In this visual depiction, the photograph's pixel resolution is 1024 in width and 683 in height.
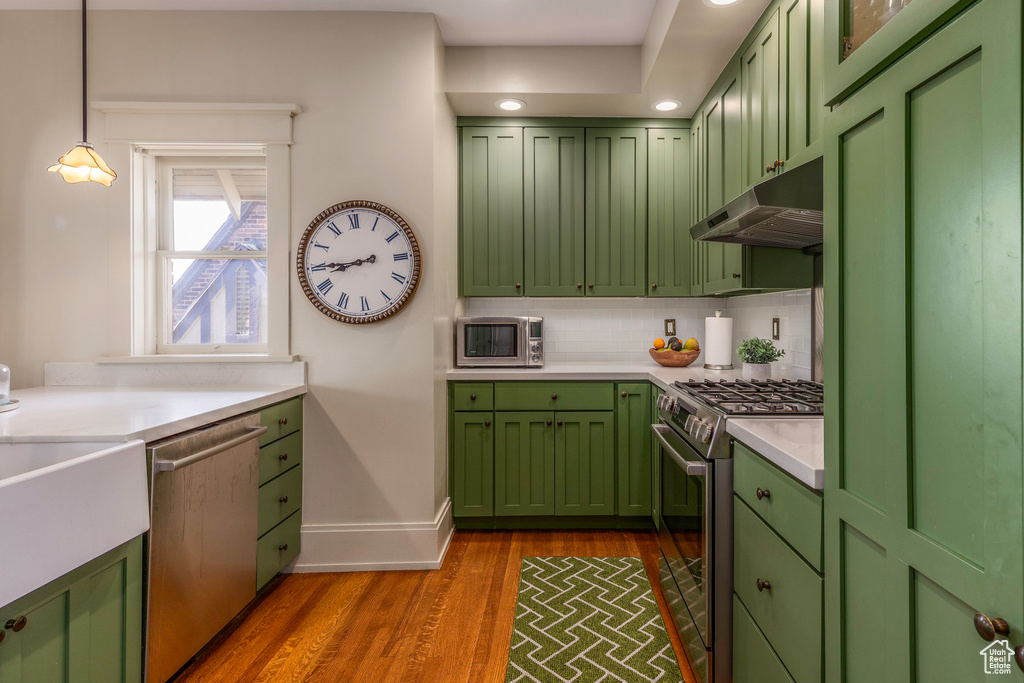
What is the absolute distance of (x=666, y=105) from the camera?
3035 millimetres

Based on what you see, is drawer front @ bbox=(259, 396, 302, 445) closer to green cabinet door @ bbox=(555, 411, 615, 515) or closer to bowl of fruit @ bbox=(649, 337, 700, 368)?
green cabinet door @ bbox=(555, 411, 615, 515)

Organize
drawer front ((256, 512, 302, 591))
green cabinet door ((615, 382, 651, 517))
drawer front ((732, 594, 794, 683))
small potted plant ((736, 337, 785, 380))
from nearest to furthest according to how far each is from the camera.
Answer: drawer front ((732, 594, 794, 683)) → drawer front ((256, 512, 302, 591)) → small potted plant ((736, 337, 785, 380)) → green cabinet door ((615, 382, 651, 517))

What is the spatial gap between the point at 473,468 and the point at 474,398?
15.5 inches

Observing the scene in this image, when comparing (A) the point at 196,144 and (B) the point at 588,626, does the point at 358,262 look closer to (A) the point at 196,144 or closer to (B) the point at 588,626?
(A) the point at 196,144

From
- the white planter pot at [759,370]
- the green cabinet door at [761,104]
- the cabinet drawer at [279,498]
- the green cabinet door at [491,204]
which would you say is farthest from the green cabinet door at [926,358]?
the green cabinet door at [491,204]

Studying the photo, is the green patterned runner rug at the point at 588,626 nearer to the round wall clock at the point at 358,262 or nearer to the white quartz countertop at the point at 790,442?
the white quartz countertop at the point at 790,442

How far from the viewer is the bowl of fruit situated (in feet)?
10.2

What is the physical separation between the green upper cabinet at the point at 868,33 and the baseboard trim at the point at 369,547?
7.78ft

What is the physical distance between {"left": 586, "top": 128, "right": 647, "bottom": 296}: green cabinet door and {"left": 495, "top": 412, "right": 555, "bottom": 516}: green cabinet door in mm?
1015

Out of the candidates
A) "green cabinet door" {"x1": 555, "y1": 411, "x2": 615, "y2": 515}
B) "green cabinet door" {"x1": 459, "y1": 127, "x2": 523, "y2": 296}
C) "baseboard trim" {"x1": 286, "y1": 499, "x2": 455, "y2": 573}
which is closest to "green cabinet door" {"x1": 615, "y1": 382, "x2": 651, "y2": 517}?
"green cabinet door" {"x1": 555, "y1": 411, "x2": 615, "y2": 515}

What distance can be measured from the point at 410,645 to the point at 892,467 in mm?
1747

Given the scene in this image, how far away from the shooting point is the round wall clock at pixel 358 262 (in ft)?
8.32

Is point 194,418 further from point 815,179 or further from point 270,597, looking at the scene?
point 815,179

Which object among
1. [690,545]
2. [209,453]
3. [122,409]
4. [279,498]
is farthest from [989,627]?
[279,498]
